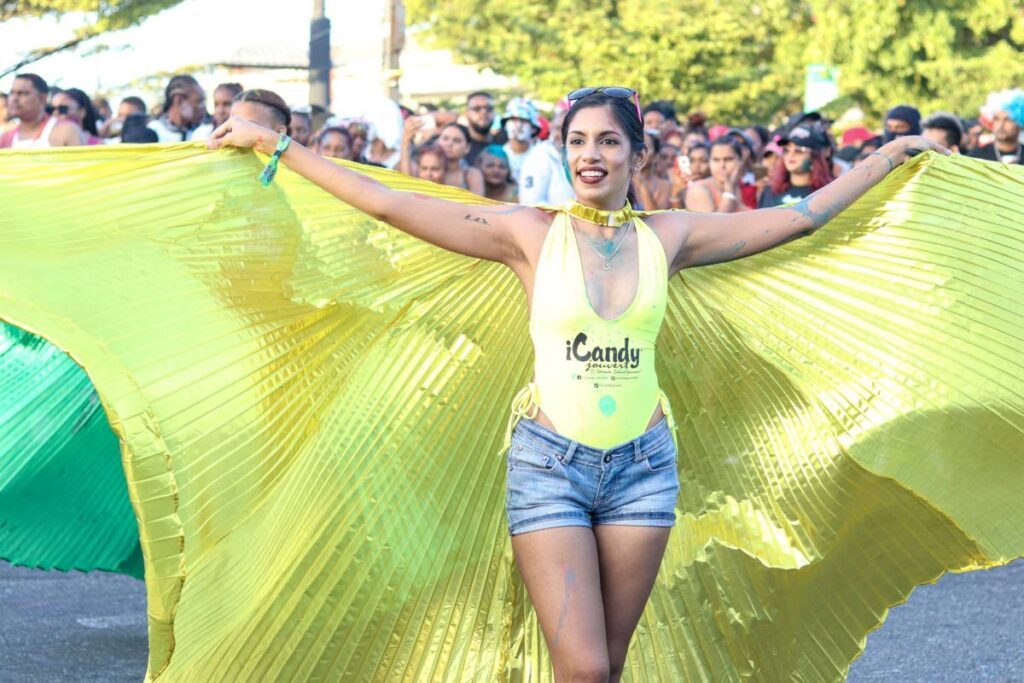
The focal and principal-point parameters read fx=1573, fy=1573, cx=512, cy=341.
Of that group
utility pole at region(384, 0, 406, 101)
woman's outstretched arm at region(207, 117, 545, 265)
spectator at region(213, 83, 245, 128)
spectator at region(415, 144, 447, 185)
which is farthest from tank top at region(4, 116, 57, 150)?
utility pole at region(384, 0, 406, 101)

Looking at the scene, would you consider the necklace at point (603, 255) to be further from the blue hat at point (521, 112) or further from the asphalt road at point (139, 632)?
the blue hat at point (521, 112)

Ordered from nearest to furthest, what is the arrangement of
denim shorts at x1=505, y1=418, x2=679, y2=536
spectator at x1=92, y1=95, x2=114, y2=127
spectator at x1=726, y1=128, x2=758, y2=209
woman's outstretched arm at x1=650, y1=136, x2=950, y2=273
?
denim shorts at x1=505, y1=418, x2=679, y2=536
woman's outstretched arm at x1=650, y1=136, x2=950, y2=273
spectator at x1=726, y1=128, x2=758, y2=209
spectator at x1=92, y1=95, x2=114, y2=127

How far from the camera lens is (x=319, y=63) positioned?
15281 millimetres

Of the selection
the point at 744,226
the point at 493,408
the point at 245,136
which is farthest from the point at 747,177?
the point at 245,136

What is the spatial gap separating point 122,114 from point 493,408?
34.1 ft

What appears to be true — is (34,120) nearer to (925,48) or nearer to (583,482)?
(583,482)

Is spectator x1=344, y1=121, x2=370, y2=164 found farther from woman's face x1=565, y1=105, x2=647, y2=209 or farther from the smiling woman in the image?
woman's face x1=565, y1=105, x2=647, y2=209

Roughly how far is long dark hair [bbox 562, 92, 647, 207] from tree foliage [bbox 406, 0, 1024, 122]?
83.8 ft

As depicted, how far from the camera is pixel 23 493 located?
18.7 feet

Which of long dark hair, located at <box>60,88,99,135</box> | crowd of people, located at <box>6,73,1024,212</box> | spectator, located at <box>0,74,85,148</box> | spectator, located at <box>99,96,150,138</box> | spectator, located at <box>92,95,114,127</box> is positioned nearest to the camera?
spectator, located at <box>0,74,85,148</box>

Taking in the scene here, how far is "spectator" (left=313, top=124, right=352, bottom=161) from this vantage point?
34.0 ft

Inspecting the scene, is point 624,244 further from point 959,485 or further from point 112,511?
point 112,511

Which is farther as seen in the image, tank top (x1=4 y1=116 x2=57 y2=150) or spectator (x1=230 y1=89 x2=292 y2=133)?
tank top (x1=4 y1=116 x2=57 y2=150)

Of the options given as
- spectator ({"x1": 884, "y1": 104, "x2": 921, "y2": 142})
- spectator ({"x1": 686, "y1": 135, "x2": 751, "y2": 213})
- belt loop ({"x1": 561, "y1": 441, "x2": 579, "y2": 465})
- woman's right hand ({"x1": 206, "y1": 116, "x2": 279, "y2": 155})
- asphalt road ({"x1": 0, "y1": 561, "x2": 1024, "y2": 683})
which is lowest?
asphalt road ({"x1": 0, "y1": 561, "x2": 1024, "y2": 683})
